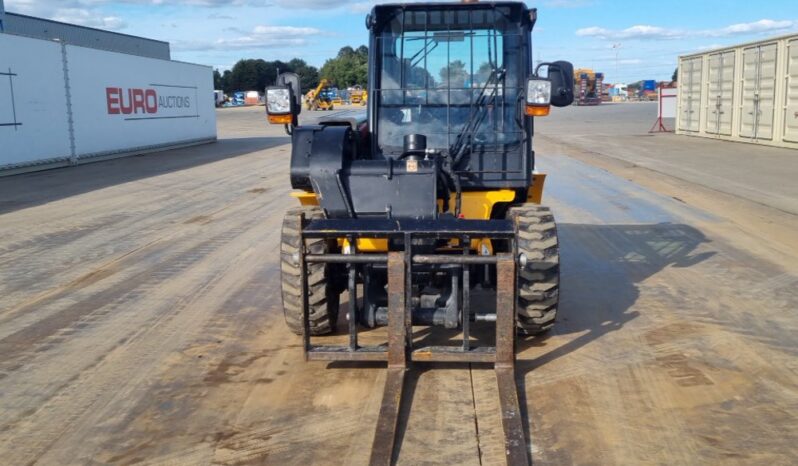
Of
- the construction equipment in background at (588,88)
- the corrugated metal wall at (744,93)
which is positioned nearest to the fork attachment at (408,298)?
the corrugated metal wall at (744,93)

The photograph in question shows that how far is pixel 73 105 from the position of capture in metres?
22.9

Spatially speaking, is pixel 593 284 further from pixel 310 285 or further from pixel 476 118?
pixel 310 285

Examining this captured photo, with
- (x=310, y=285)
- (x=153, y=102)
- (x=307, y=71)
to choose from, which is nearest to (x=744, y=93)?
(x=153, y=102)

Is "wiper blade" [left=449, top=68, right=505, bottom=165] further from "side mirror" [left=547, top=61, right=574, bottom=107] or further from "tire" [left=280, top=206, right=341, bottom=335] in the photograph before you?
"tire" [left=280, top=206, right=341, bottom=335]

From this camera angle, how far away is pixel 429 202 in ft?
19.1

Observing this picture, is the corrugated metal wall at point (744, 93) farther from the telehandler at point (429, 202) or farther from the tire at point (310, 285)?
the tire at point (310, 285)

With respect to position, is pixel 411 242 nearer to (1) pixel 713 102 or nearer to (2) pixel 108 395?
(2) pixel 108 395

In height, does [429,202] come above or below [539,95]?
below

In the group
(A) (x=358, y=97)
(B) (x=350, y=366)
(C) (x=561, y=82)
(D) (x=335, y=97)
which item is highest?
(D) (x=335, y=97)

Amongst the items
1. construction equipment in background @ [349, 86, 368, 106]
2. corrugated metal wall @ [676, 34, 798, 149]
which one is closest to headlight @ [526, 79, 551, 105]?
corrugated metal wall @ [676, 34, 798, 149]

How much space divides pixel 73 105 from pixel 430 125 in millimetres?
18944

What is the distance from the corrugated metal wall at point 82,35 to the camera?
36.3 m

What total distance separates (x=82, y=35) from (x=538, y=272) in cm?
4303

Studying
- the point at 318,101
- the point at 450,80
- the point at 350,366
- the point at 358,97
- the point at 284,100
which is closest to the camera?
the point at 350,366
